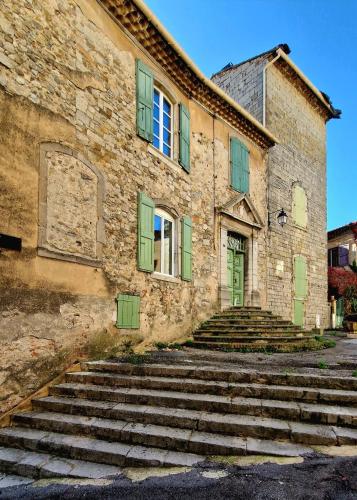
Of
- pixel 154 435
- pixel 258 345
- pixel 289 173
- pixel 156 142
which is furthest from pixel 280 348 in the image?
pixel 289 173

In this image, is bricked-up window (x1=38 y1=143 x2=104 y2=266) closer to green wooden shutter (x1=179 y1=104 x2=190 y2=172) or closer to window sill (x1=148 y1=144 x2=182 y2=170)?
window sill (x1=148 y1=144 x2=182 y2=170)

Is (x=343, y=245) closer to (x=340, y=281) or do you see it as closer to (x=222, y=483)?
(x=340, y=281)

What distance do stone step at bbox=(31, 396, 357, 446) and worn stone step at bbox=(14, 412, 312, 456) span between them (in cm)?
7

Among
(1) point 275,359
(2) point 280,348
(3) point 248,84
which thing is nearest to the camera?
(1) point 275,359

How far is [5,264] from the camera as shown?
4.51m

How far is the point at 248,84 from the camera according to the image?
1237 cm

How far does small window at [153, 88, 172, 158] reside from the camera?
26.2ft

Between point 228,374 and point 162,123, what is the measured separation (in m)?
5.95

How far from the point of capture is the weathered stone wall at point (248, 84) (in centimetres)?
1187

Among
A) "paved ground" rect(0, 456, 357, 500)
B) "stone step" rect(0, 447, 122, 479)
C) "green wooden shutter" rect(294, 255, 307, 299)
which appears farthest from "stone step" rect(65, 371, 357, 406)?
"green wooden shutter" rect(294, 255, 307, 299)

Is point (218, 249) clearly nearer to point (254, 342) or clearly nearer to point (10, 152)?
point (254, 342)

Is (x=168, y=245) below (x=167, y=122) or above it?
below

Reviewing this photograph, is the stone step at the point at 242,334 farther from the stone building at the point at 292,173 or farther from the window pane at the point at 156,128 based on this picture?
the window pane at the point at 156,128

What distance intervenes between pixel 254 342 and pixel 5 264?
17.5 feet
